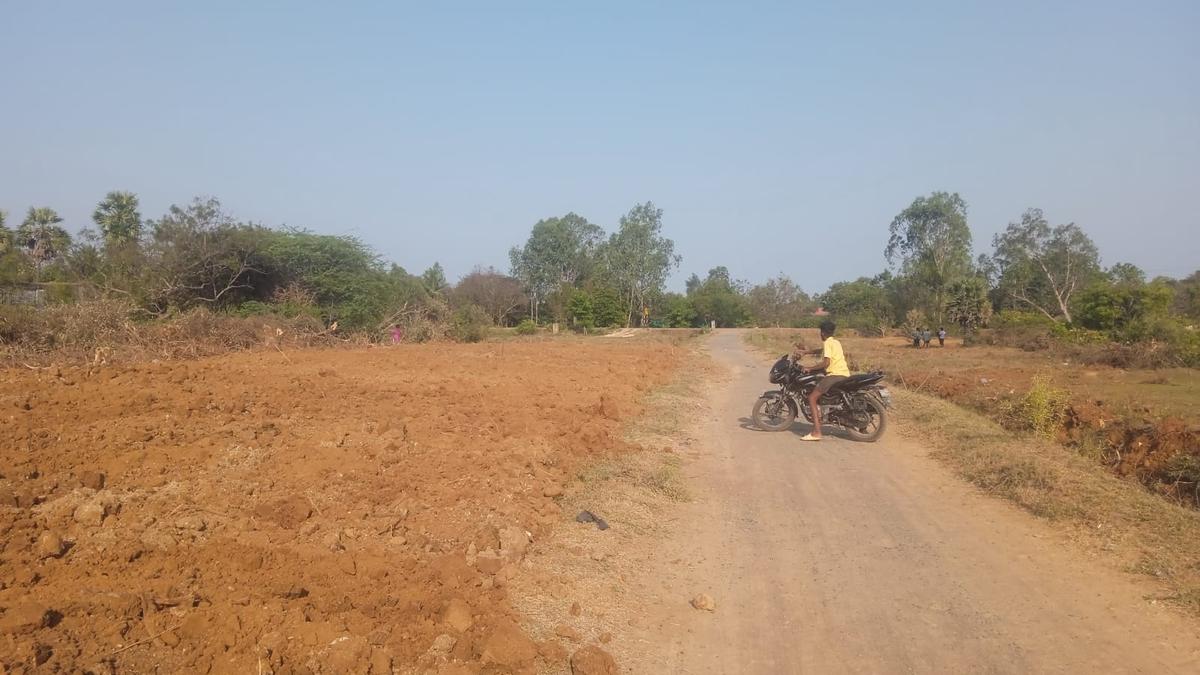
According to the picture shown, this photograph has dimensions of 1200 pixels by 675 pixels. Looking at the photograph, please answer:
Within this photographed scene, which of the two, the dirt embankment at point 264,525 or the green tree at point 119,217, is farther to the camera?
the green tree at point 119,217

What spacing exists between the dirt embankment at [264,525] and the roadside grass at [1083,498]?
4.25m

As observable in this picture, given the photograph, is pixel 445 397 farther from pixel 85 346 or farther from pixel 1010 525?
pixel 85 346

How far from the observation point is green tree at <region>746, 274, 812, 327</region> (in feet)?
277

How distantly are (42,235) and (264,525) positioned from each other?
33.3 metres

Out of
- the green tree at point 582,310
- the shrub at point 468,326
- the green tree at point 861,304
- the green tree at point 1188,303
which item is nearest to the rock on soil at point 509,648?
the shrub at point 468,326

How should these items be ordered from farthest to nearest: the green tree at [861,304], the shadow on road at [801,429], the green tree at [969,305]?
1. the green tree at [861,304]
2. the green tree at [969,305]
3. the shadow on road at [801,429]

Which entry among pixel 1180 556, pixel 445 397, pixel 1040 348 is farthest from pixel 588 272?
pixel 1180 556

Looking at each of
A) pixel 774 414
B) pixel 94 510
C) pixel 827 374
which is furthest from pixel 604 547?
pixel 774 414

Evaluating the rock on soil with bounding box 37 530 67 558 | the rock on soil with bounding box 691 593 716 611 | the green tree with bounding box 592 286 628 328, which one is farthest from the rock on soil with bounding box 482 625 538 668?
the green tree with bounding box 592 286 628 328

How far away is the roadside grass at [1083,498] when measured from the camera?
5211 millimetres

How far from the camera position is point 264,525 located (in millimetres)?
4852

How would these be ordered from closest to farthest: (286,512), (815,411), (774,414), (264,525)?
(264,525), (286,512), (815,411), (774,414)

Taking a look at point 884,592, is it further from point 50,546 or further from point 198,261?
point 198,261

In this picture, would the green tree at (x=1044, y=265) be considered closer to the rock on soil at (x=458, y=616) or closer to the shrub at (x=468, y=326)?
the shrub at (x=468, y=326)
